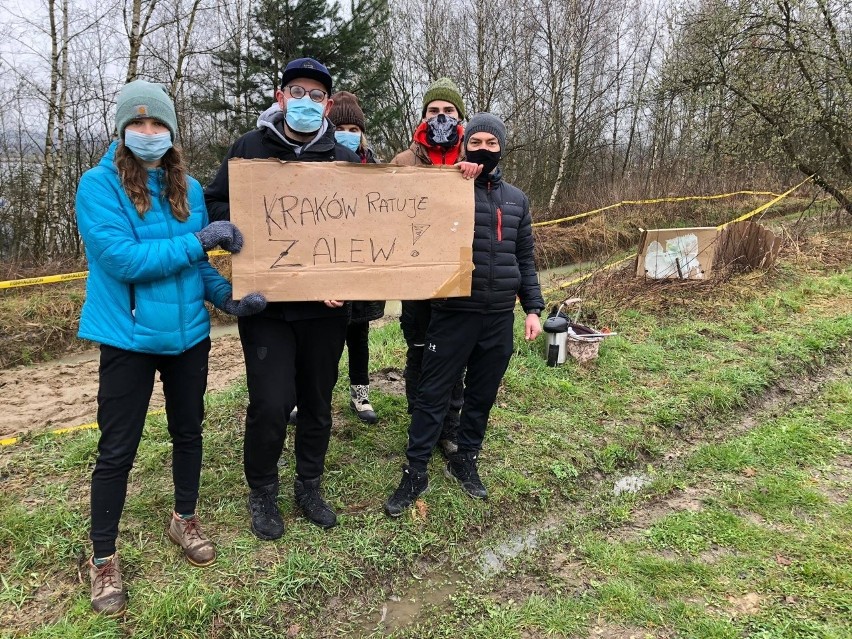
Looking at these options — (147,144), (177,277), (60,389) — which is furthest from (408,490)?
(60,389)

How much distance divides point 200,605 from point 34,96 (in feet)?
42.8

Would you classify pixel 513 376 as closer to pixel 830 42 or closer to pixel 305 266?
pixel 305 266

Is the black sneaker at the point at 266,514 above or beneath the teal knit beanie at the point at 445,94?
beneath

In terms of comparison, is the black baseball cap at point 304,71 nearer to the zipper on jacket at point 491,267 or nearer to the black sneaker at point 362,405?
the zipper on jacket at point 491,267

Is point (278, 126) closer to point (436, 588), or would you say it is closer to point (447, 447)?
point (447, 447)

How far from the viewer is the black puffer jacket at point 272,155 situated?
7.86 ft

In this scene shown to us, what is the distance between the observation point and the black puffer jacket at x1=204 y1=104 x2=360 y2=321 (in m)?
2.40

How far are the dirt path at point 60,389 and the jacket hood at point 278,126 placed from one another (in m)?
3.75

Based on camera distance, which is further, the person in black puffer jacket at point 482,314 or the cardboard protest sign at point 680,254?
the cardboard protest sign at point 680,254

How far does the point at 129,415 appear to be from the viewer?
7.10 feet

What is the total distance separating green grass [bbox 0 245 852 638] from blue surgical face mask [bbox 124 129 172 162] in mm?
1841

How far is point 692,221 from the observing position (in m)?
15.5

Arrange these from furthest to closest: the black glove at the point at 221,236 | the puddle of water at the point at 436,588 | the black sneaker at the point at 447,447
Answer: the black sneaker at the point at 447,447, the puddle of water at the point at 436,588, the black glove at the point at 221,236

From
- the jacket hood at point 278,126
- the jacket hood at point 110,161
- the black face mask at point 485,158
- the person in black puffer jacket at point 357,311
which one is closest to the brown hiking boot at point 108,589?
the jacket hood at point 110,161
